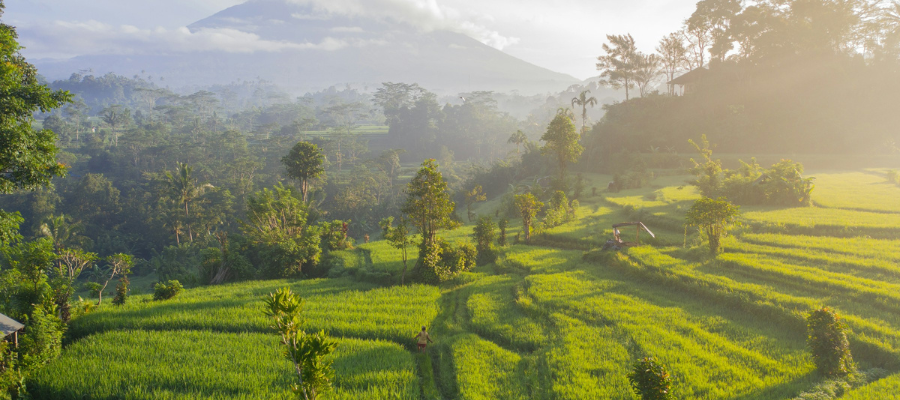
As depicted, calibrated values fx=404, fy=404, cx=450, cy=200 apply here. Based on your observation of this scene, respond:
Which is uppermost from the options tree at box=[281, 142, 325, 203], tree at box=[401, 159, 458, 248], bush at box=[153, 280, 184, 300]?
tree at box=[281, 142, 325, 203]

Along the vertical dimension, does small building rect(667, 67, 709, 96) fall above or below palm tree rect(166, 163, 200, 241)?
above

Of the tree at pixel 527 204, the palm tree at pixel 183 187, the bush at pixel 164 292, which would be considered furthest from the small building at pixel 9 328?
the palm tree at pixel 183 187

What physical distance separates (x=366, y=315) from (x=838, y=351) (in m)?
10.2

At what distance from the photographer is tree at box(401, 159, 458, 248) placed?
47.3ft

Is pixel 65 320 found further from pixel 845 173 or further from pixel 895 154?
pixel 895 154

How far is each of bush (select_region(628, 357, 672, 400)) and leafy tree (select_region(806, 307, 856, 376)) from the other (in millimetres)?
4148

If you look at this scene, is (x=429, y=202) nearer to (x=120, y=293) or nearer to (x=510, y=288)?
(x=510, y=288)

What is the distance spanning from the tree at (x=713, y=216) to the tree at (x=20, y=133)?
17664mm

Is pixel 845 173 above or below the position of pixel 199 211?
above

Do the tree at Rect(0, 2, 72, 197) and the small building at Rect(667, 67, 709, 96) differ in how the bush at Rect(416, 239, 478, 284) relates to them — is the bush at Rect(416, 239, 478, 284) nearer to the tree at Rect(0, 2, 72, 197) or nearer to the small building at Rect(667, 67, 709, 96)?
the tree at Rect(0, 2, 72, 197)

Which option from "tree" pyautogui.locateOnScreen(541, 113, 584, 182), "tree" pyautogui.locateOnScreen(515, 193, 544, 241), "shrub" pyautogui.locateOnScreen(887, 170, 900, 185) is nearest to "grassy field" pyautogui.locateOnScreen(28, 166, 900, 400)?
"tree" pyautogui.locateOnScreen(515, 193, 544, 241)

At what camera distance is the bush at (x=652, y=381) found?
5.85 m

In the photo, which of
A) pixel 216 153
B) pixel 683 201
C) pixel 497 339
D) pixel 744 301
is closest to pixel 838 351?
pixel 744 301

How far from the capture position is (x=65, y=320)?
409 inches
